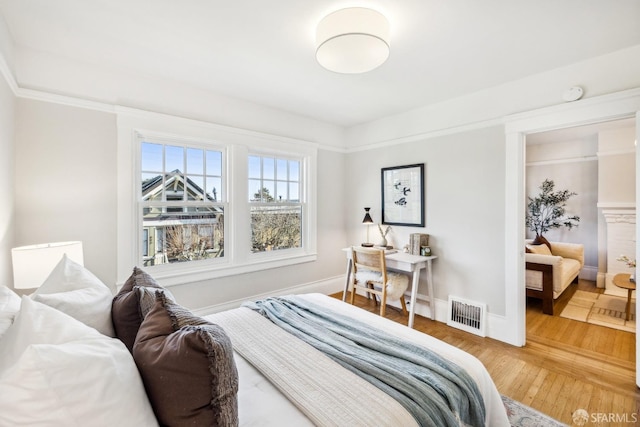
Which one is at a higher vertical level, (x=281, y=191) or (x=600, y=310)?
(x=281, y=191)

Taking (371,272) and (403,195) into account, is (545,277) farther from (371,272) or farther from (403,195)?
(371,272)

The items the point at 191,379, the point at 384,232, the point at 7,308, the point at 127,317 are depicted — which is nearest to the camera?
the point at 191,379

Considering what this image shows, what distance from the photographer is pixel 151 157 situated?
280cm

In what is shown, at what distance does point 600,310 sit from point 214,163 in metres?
4.88

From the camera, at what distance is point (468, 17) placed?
1.81 meters

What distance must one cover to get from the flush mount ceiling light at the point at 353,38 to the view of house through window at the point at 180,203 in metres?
1.82

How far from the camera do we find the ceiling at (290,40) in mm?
1740

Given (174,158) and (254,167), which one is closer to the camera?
(174,158)

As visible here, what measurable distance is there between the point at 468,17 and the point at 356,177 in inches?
100

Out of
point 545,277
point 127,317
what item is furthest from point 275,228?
point 545,277

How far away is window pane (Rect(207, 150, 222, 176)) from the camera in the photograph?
3146 millimetres

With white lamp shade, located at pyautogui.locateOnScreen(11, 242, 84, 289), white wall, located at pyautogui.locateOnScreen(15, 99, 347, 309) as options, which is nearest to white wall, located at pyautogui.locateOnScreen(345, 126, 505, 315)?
white wall, located at pyautogui.locateOnScreen(15, 99, 347, 309)

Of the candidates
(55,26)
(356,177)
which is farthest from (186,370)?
(356,177)

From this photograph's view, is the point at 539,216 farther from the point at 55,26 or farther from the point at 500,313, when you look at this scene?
the point at 55,26
